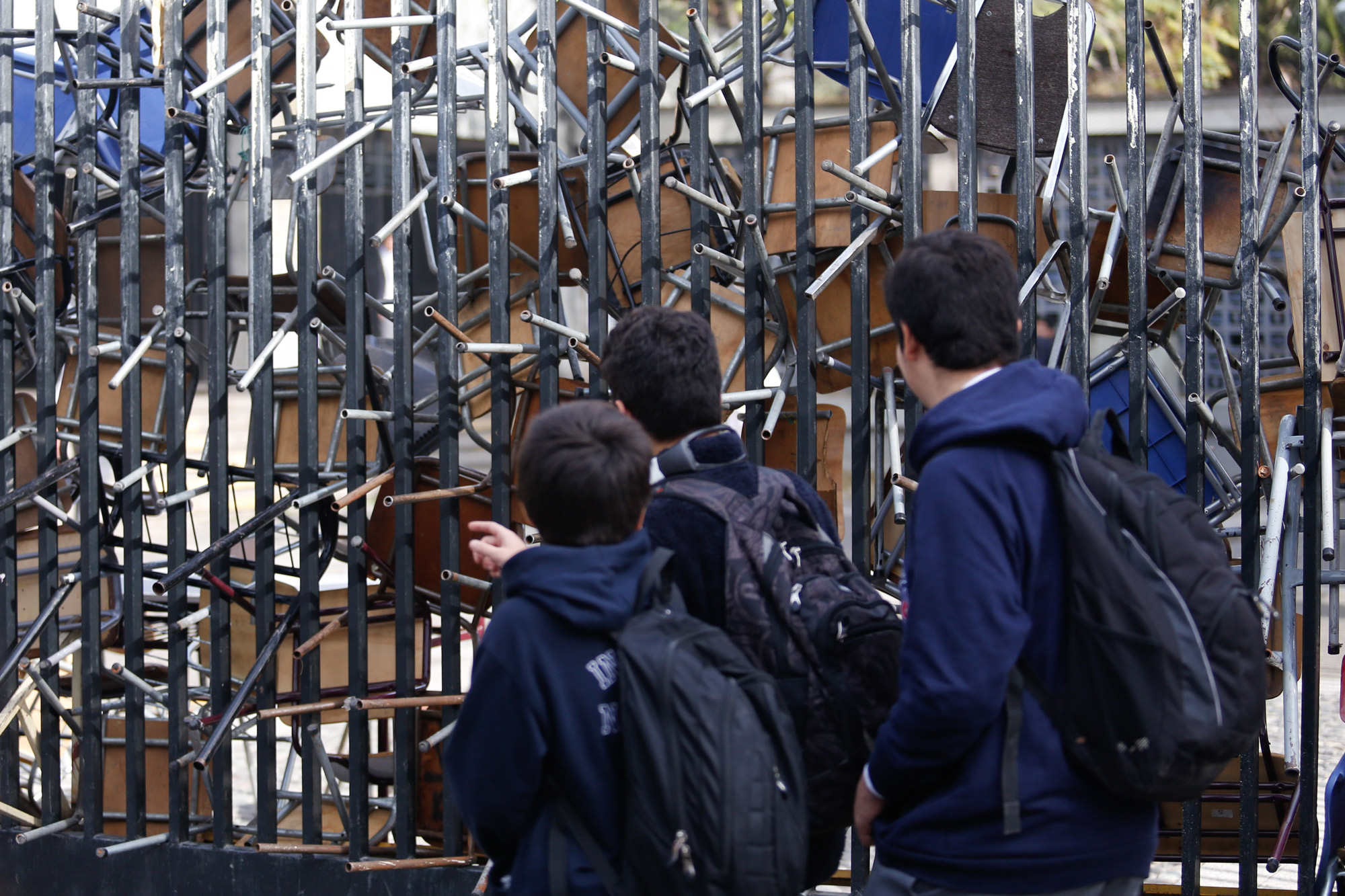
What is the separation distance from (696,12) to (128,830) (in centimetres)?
294

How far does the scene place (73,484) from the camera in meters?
4.43

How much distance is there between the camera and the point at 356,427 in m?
3.69

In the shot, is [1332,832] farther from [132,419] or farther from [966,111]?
[132,419]

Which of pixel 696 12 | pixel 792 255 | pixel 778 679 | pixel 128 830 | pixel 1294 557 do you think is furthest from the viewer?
pixel 128 830

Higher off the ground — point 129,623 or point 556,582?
point 556,582

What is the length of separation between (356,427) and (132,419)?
Answer: 792 millimetres

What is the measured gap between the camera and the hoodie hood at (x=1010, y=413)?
6.19ft

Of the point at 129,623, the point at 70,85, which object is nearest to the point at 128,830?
the point at 129,623

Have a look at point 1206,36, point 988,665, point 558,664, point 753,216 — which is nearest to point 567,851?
point 558,664

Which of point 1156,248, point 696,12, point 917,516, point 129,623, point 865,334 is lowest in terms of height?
point 129,623

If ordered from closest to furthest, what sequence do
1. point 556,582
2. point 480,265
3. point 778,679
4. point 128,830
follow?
1. point 556,582
2. point 778,679
3. point 128,830
4. point 480,265

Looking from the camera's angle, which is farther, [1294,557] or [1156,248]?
[1156,248]

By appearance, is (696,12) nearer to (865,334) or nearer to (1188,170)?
(865,334)

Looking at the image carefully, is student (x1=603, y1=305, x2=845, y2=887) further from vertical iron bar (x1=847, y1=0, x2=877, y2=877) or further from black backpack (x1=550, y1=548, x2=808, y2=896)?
vertical iron bar (x1=847, y1=0, x2=877, y2=877)
